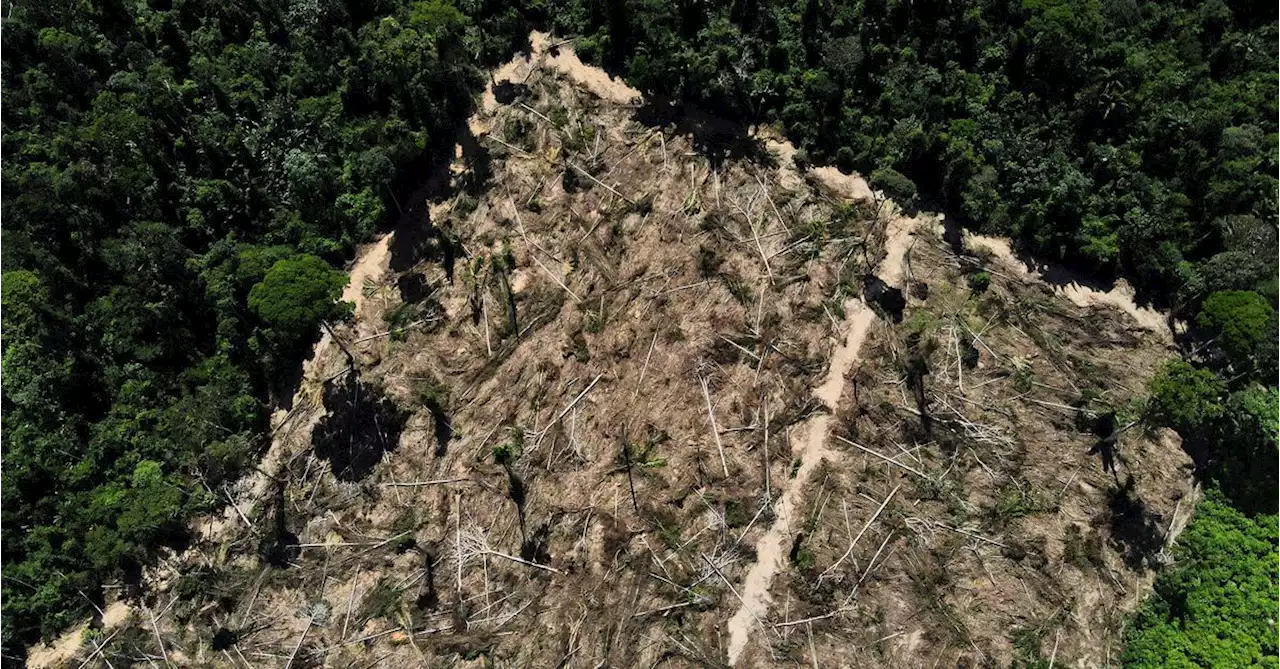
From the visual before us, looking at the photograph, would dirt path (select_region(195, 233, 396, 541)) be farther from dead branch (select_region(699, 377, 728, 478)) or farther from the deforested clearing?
dead branch (select_region(699, 377, 728, 478))

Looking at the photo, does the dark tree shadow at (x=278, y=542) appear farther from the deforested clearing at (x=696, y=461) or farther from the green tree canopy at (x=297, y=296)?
the green tree canopy at (x=297, y=296)

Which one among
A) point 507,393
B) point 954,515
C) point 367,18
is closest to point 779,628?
point 954,515

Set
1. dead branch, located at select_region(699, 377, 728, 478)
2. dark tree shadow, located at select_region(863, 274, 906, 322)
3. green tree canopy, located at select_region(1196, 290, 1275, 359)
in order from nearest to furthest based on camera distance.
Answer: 1. green tree canopy, located at select_region(1196, 290, 1275, 359)
2. dead branch, located at select_region(699, 377, 728, 478)
3. dark tree shadow, located at select_region(863, 274, 906, 322)

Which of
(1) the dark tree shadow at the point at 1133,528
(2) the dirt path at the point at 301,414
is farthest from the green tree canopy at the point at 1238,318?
(2) the dirt path at the point at 301,414

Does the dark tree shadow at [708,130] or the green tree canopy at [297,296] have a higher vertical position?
the dark tree shadow at [708,130]

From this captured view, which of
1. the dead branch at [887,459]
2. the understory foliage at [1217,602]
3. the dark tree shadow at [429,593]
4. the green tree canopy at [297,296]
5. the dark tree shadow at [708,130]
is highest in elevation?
the dark tree shadow at [708,130]

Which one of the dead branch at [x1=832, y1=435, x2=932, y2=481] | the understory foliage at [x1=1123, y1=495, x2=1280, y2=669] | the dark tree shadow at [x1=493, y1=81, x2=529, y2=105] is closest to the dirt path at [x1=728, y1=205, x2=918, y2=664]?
the dead branch at [x1=832, y1=435, x2=932, y2=481]
